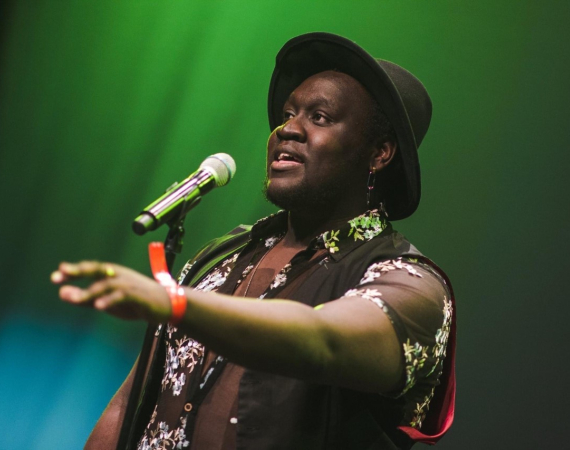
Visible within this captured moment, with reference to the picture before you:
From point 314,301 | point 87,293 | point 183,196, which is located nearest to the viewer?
point 87,293

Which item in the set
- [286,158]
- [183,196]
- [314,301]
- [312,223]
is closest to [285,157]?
[286,158]

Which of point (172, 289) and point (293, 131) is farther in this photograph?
point (293, 131)

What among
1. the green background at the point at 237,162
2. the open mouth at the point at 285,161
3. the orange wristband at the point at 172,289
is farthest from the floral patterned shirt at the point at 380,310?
the green background at the point at 237,162

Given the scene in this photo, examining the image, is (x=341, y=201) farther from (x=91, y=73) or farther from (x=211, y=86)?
(x=91, y=73)

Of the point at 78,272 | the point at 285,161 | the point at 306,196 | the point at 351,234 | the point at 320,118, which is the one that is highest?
the point at 320,118

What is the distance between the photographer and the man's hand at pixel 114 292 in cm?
100

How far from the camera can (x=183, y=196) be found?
1420mm

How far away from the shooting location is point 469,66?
267 centimetres

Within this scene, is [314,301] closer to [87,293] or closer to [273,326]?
[273,326]

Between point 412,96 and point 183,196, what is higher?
point 412,96

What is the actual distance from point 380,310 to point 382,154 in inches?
32.7

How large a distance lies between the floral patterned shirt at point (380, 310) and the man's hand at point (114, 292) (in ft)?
1.75

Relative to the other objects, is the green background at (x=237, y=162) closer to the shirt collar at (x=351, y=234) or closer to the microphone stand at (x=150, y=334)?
the shirt collar at (x=351, y=234)

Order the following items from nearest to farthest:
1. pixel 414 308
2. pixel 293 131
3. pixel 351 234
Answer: pixel 414 308
pixel 351 234
pixel 293 131
